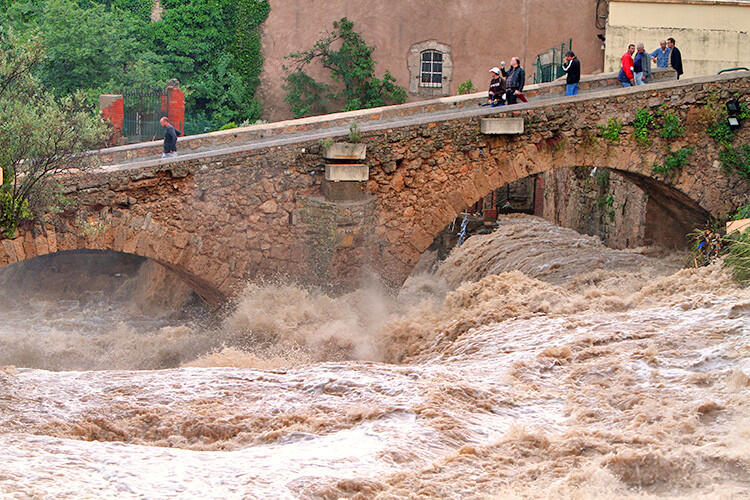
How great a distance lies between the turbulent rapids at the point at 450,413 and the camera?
4.52 m

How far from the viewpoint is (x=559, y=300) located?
10062 millimetres

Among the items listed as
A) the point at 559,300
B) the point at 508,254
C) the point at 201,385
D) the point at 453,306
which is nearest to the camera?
the point at 201,385

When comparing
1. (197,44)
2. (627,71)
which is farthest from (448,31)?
(627,71)

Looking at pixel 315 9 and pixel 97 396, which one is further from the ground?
pixel 315 9

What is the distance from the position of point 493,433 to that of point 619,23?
50.6ft

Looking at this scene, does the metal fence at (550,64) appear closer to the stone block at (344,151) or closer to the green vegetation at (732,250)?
the green vegetation at (732,250)

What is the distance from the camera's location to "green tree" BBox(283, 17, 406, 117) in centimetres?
2067

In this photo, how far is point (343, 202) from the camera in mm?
11812

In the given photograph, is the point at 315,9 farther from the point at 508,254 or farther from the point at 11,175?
the point at 11,175

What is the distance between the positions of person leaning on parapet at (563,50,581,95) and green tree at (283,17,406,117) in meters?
7.57

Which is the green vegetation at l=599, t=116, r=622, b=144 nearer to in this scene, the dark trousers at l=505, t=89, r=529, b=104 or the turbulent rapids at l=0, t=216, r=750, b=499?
the dark trousers at l=505, t=89, r=529, b=104

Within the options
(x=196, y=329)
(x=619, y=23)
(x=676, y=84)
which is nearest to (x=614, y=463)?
(x=196, y=329)

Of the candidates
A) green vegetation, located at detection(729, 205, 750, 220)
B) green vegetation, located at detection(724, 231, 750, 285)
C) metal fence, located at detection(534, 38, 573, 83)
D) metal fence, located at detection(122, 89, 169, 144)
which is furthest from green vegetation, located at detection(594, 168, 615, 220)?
metal fence, located at detection(122, 89, 169, 144)

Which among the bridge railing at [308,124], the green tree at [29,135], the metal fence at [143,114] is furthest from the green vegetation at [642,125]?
the metal fence at [143,114]
